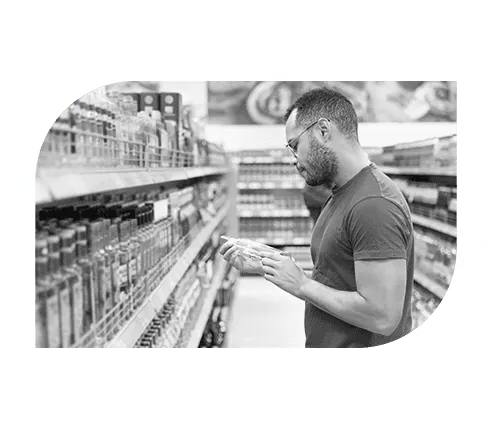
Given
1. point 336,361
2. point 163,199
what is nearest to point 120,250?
point 163,199

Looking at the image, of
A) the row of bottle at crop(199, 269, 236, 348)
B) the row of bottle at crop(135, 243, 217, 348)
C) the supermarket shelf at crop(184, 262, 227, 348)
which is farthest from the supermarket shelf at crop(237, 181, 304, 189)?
the row of bottle at crop(135, 243, 217, 348)

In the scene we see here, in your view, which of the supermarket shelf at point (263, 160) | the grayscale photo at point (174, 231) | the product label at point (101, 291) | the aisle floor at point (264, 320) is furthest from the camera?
the supermarket shelf at point (263, 160)

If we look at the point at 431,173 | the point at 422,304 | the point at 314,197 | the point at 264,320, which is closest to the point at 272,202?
the point at 264,320

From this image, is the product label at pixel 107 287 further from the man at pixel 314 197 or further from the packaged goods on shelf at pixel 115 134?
the man at pixel 314 197

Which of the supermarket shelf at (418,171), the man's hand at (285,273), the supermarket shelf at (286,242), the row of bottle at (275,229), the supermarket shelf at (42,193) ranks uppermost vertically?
the supermarket shelf at (418,171)

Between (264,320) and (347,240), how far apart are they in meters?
3.00

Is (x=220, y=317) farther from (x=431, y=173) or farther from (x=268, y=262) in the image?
(x=268, y=262)

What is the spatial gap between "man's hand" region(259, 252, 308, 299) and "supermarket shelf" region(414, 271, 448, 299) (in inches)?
85.7

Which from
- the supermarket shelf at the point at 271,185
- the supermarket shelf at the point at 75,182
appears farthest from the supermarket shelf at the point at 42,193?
the supermarket shelf at the point at 271,185

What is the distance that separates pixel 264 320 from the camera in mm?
4594

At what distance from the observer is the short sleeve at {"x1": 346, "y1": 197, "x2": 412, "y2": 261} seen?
1616 millimetres

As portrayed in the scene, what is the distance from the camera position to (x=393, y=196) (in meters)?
1.70

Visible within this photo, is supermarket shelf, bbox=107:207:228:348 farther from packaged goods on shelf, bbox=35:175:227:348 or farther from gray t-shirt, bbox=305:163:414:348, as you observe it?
gray t-shirt, bbox=305:163:414:348

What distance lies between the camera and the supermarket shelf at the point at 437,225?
3.57 m
